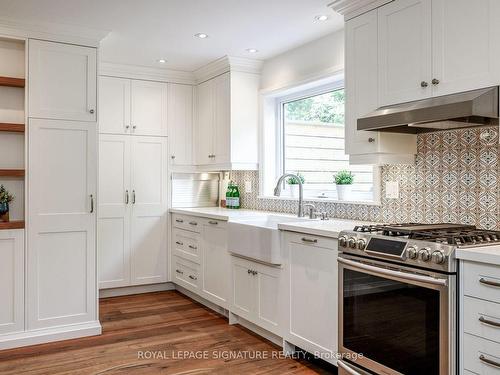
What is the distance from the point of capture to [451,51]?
2.21m

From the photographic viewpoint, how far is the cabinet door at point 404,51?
7.66ft

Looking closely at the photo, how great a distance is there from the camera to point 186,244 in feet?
14.5

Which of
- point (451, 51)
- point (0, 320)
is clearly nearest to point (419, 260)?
point (451, 51)

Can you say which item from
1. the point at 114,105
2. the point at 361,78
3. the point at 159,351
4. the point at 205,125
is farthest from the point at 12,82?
the point at 361,78

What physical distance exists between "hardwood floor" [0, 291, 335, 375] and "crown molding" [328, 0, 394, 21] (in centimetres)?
224

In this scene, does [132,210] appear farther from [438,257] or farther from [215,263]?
[438,257]

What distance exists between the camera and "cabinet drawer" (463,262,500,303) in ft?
5.68

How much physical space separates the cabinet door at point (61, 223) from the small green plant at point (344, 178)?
6.22 ft

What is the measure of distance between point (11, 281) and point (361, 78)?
9.29 feet

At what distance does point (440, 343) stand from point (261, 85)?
3036 mm

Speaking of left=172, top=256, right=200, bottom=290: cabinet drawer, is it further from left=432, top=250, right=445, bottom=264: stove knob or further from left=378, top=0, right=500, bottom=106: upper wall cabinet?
left=432, top=250, right=445, bottom=264: stove knob

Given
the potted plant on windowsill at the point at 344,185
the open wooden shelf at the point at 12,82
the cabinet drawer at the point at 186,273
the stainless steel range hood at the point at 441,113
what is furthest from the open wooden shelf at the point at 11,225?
the stainless steel range hood at the point at 441,113

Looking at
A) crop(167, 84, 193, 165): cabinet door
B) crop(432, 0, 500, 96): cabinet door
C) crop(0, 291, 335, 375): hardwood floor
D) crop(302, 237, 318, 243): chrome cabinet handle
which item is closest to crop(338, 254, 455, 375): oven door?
crop(302, 237, 318, 243): chrome cabinet handle

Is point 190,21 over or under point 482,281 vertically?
over
